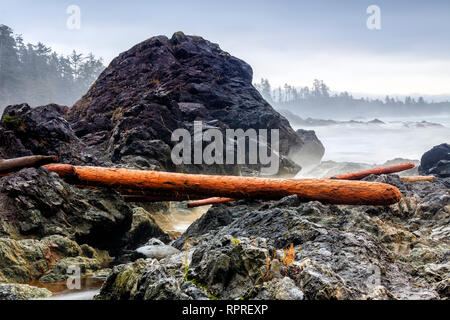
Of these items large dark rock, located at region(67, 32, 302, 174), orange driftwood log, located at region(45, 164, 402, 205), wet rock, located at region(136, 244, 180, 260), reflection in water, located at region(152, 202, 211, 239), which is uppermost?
large dark rock, located at region(67, 32, 302, 174)

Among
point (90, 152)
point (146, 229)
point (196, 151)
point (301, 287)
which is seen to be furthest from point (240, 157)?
point (301, 287)

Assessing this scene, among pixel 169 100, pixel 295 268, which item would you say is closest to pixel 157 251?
pixel 295 268

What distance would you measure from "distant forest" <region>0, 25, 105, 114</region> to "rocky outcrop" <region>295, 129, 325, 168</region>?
64243 millimetres

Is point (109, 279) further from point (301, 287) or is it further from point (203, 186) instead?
point (203, 186)

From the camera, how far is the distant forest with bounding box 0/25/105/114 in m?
66.6

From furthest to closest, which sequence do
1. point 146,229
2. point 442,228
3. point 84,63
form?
point 84,63 < point 146,229 < point 442,228

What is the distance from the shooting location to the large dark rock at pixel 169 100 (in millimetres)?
11797

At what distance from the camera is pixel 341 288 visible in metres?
1.95

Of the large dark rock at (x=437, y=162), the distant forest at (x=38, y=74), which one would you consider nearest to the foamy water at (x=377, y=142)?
the large dark rock at (x=437, y=162)

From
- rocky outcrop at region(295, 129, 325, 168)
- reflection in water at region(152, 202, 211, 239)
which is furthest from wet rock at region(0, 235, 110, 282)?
rocky outcrop at region(295, 129, 325, 168)

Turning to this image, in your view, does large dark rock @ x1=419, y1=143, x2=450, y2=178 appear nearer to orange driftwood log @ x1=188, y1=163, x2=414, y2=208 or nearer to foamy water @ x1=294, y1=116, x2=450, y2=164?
orange driftwood log @ x1=188, y1=163, x2=414, y2=208

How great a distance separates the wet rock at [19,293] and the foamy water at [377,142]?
44806 millimetres

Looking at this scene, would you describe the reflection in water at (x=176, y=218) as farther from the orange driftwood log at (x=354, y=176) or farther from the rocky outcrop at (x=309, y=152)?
the rocky outcrop at (x=309, y=152)
